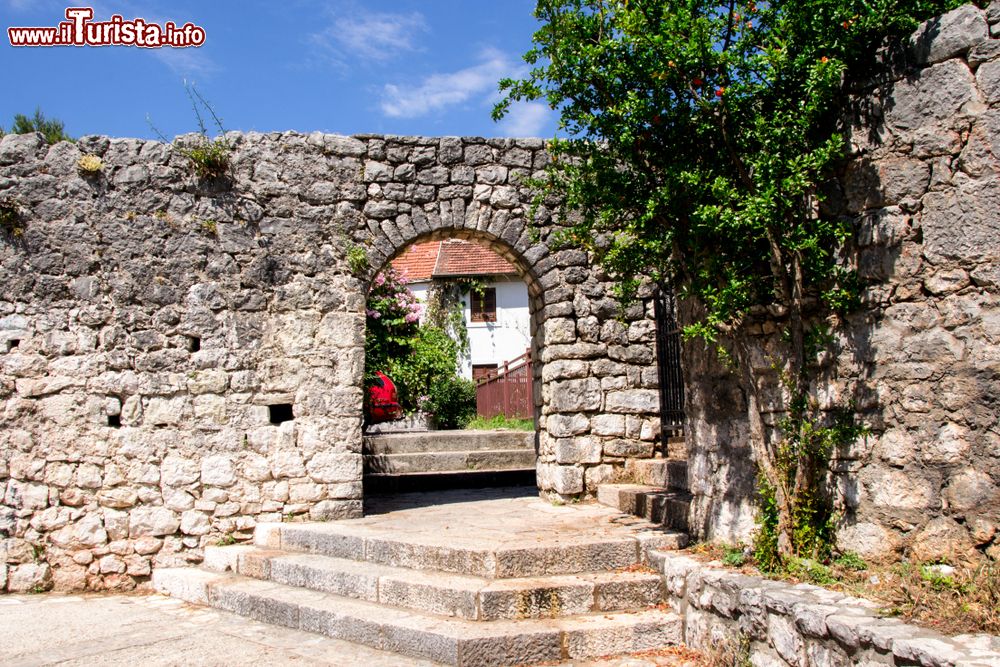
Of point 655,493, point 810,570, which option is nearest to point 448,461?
point 655,493

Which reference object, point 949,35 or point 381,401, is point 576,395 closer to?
point 381,401

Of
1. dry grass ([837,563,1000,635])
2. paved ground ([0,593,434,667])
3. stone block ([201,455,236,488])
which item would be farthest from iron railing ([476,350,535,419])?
dry grass ([837,563,1000,635])

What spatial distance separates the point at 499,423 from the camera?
15.1 m

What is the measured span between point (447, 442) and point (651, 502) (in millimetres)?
4603

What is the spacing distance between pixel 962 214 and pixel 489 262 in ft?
72.7

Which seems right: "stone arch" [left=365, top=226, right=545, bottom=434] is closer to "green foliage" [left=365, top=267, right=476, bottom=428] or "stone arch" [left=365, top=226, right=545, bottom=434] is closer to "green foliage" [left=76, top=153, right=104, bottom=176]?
"green foliage" [left=76, top=153, right=104, bottom=176]

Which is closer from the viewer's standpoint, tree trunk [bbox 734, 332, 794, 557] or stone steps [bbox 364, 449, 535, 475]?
tree trunk [bbox 734, 332, 794, 557]

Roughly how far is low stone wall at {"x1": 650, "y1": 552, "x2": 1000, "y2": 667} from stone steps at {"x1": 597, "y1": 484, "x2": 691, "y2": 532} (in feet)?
2.51

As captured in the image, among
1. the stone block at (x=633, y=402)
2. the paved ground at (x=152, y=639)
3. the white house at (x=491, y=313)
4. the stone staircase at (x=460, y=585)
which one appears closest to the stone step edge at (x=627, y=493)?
the stone staircase at (x=460, y=585)

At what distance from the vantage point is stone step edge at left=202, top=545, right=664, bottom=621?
4793 mm

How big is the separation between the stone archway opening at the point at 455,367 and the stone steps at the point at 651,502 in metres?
1.29

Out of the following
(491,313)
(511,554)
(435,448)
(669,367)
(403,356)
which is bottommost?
(511,554)

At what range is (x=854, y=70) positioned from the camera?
4.23 metres

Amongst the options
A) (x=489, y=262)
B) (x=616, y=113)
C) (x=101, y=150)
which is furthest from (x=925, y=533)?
(x=489, y=262)
